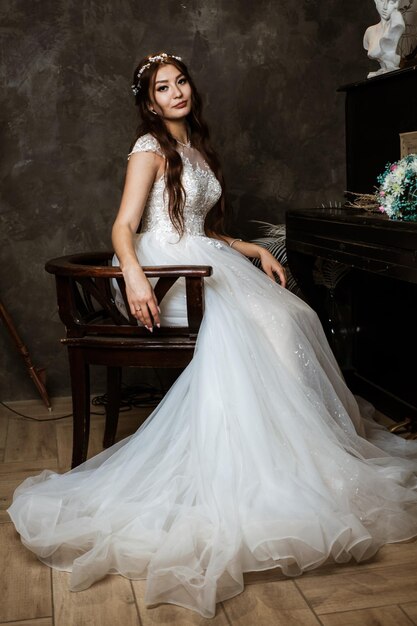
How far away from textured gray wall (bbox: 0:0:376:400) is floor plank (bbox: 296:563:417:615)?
242 centimetres

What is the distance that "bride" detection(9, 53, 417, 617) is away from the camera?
7.47ft

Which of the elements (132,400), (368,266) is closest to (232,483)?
(368,266)

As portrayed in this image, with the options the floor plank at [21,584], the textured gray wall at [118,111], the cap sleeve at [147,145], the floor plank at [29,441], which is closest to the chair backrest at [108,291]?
the cap sleeve at [147,145]

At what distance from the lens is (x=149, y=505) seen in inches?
96.4

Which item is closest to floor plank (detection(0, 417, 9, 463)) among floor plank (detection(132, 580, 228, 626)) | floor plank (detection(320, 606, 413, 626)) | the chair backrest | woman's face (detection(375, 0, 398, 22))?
the chair backrest

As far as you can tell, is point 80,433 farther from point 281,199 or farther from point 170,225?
point 281,199

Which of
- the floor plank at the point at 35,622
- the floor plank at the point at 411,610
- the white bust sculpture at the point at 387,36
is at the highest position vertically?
the white bust sculpture at the point at 387,36

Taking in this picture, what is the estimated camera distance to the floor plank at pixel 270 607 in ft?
6.83

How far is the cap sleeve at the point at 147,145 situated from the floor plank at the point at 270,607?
1639 mm

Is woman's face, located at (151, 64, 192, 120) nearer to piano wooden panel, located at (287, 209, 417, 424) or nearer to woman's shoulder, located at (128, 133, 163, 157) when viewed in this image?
woman's shoulder, located at (128, 133, 163, 157)

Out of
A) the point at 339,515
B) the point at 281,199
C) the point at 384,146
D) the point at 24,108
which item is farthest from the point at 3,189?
the point at 339,515

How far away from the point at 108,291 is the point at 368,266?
3.26 feet

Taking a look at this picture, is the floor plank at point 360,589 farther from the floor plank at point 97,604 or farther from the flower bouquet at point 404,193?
the flower bouquet at point 404,193

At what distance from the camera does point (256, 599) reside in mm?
2191
